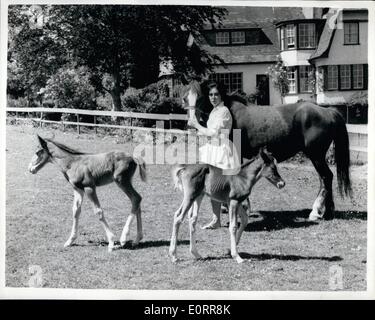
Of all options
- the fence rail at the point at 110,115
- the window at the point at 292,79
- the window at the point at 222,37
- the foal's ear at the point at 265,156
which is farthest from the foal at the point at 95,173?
the window at the point at 292,79

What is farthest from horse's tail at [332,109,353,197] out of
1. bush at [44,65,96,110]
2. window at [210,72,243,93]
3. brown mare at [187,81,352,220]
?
bush at [44,65,96,110]

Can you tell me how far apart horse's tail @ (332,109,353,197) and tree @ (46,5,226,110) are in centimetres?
130

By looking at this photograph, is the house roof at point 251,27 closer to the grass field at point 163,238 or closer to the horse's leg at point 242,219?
the grass field at point 163,238

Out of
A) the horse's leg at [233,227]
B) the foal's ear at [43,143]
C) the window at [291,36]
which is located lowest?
the horse's leg at [233,227]

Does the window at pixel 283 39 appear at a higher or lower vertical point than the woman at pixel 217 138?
higher

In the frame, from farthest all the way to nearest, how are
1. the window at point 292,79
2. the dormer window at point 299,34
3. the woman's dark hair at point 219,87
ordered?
the window at point 292,79 < the woman's dark hair at point 219,87 < the dormer window at point 299,34

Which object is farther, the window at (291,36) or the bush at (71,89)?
the bush at (71,89)

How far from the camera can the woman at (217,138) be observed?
434 centimetres

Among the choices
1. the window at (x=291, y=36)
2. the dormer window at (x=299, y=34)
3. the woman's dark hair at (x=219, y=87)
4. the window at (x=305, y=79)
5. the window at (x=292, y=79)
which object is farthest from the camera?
the window at (x=305, y=79)

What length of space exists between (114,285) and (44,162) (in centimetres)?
126

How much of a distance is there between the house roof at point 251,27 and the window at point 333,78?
0.52 meters

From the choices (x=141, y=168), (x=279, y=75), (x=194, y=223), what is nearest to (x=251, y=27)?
(x=279, y=75)

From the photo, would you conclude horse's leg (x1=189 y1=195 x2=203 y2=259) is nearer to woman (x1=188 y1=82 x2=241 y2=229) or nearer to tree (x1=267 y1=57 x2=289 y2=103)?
woman (x1=188 y1=82 x2=241 y2=229)

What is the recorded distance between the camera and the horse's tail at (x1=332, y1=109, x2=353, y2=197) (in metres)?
4.61
